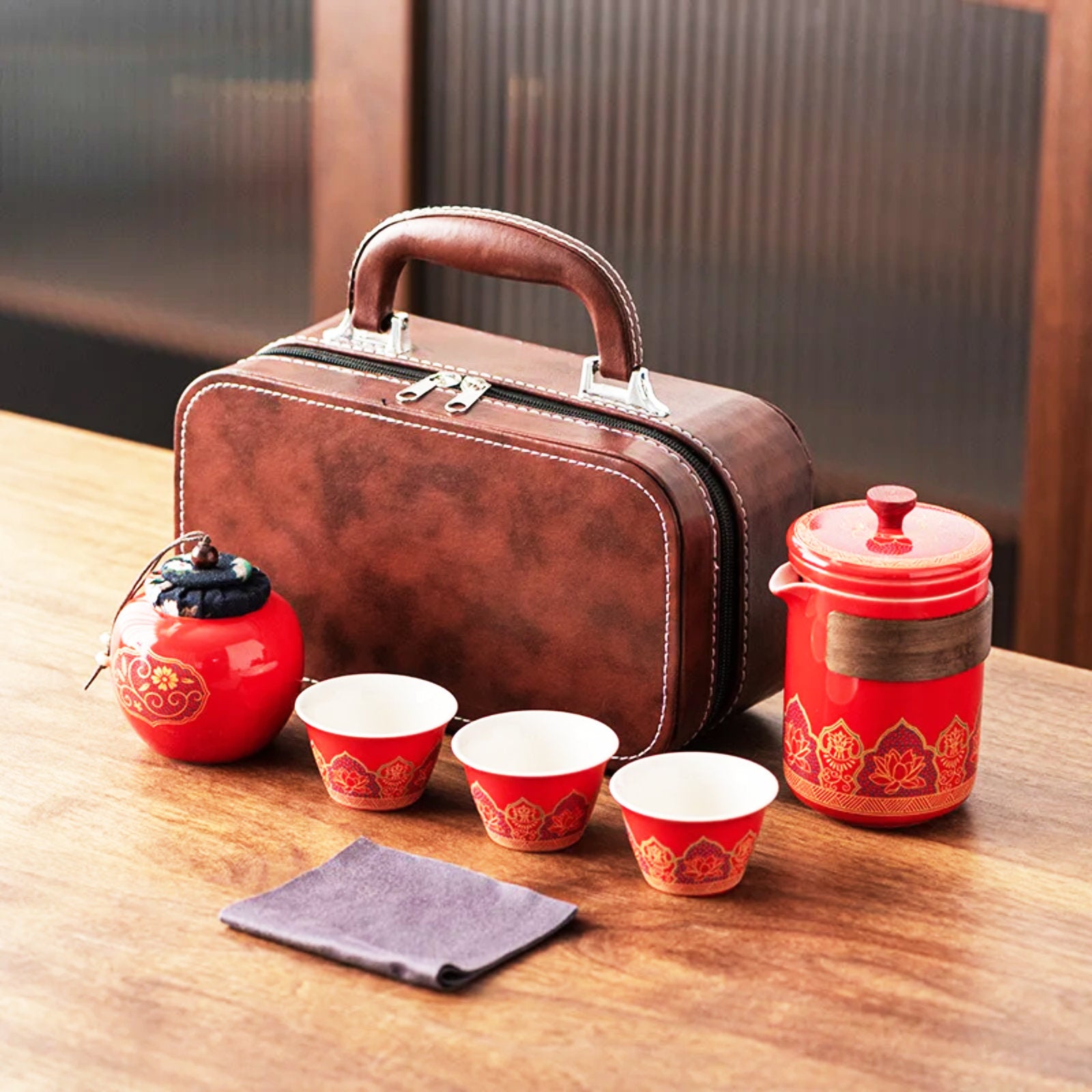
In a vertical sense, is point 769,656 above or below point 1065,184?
below

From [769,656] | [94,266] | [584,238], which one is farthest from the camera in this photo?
[94,266]

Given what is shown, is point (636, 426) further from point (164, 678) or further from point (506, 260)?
point (164, 678)

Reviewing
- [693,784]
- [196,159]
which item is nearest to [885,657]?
[693,784]

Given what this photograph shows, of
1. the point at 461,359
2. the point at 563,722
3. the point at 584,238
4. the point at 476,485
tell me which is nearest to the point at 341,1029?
the point at 563,722

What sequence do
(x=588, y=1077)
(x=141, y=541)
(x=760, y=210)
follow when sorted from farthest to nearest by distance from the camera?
(x=760, y=210), (x=141, y=541), (x=588, y=1077)

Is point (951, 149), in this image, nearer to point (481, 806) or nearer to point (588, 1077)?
point (481, 806)

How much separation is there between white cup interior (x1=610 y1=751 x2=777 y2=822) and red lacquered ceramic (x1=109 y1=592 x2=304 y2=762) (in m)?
0.22

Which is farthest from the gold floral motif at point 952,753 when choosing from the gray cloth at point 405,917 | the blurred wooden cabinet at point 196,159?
the blurred wooden cabinet at point 196,159

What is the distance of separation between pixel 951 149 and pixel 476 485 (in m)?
1.15

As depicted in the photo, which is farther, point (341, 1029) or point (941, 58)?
point (941, 58)

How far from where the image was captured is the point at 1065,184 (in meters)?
1.94

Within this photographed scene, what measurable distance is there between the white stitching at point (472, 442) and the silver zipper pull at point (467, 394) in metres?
0.02

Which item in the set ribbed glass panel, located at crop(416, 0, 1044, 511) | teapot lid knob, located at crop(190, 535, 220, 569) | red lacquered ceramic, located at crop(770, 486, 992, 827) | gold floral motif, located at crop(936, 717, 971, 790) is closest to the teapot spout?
red lacquered ceramic, located at crop(770, 486, 992, 827)

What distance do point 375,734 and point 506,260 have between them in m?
0.30
